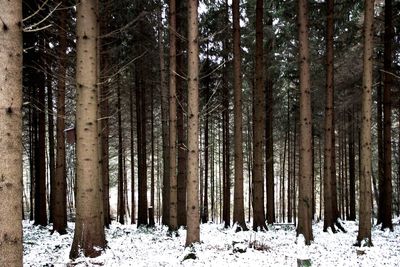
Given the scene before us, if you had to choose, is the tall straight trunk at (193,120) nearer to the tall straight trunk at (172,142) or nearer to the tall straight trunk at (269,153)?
the tall straight trunk at (172,142)

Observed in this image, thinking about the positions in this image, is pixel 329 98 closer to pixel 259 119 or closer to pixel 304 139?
pixel 259 119

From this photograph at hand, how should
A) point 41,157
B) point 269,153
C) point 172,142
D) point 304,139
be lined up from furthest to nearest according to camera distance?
point 269,153
point 41,157
point 172,142
point 304,139

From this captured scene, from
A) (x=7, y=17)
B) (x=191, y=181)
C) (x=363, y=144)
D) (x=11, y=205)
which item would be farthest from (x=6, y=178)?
(x=363, y=144)

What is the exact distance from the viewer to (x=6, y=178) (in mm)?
3635

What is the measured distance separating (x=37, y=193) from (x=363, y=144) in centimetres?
1318

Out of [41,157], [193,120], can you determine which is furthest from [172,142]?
[41,157]

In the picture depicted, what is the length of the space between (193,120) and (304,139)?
3982 millimetres

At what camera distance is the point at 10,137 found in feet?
12.1

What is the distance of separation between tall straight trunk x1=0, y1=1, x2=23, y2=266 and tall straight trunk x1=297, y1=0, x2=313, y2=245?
29.7 feet

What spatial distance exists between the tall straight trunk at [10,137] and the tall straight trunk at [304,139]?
906cm

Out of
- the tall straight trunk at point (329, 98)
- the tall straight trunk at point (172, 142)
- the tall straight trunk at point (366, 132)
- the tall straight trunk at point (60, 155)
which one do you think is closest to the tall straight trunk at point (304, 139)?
the tall straight trunk at point (366, 132)

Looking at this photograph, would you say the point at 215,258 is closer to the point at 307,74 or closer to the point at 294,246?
the point at 294,246

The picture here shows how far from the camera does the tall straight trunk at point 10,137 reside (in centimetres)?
361

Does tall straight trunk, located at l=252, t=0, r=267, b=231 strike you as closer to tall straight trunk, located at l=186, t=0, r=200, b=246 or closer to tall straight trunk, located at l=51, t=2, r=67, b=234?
tall straight trunk, located at l=186, t=0, r=200, b=246
